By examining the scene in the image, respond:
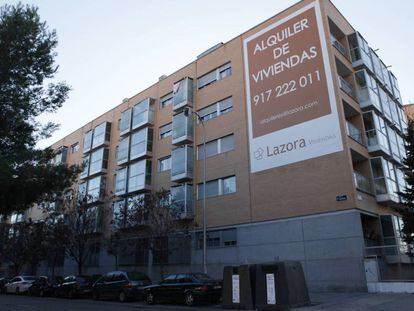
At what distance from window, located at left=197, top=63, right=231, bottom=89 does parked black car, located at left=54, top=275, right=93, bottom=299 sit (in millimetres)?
16411

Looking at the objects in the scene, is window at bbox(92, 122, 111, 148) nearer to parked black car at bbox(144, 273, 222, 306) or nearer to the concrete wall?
the concrete wall

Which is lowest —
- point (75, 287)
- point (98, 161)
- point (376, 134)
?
point (75, 287)

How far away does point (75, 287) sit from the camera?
2559 centimetres

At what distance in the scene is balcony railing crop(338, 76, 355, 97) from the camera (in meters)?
23.7

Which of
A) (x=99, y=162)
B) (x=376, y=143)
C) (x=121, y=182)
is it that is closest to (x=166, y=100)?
(x=121, y=182)

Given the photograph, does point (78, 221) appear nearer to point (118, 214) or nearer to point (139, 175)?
point (118, 214)

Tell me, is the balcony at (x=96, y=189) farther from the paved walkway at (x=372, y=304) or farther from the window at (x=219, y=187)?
the paved walkway at (x=372, y=304)

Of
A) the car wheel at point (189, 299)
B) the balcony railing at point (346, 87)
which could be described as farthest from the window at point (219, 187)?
the car wheel at point (189, 299)

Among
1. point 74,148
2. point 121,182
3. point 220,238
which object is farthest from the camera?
point 74,148

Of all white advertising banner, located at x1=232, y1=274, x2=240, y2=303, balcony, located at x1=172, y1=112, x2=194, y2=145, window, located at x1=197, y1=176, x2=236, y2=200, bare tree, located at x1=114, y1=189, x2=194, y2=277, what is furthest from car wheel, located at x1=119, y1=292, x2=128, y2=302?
balcony, located at x1=172, y1=112, x2=194, y2=145

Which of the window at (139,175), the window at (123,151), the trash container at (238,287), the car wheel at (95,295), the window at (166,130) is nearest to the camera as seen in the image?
the trash container at (238,287)

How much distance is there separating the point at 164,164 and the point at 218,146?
6190 mm

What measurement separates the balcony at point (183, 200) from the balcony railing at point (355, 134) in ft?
38.3

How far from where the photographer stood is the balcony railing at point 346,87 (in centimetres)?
2373
